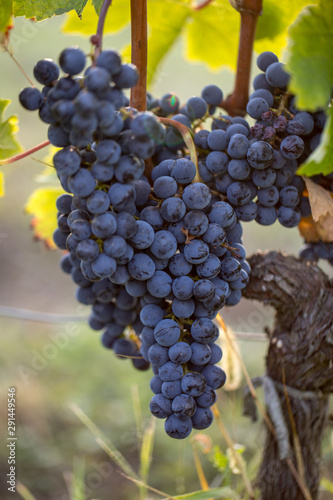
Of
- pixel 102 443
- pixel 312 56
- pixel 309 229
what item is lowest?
pixel 102 443

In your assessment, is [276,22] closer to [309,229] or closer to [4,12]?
[309,229]

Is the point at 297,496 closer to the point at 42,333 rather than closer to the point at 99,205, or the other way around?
the point at 99,205

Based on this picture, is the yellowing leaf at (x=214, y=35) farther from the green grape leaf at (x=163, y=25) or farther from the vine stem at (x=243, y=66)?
the vine stem at (x=243, y=66)

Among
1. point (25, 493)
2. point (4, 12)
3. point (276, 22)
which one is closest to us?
point (4, 12)

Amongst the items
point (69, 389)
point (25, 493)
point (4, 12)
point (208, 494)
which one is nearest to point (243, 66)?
point (4, 12)

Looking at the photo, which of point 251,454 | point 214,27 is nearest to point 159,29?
point 214,27

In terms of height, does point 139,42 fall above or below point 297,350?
above

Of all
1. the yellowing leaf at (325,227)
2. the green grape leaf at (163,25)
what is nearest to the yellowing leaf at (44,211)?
the green grape leaf at (163,25)
